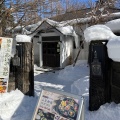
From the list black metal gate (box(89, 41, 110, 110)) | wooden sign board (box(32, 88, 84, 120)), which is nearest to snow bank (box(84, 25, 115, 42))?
black metal gate (box(89, 41, 110, 110))

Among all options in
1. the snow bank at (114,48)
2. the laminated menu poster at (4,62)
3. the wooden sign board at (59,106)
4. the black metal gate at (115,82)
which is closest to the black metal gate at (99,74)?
the black metal gate at (115,82)

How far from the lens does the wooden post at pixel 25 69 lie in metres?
5.61

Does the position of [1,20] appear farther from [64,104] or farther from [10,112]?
[64,104]

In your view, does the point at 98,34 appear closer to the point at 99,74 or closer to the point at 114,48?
the point at 114,48

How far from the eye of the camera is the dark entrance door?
48.1ft

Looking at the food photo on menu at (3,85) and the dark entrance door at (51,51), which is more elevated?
the dark entrance door at (51,51)

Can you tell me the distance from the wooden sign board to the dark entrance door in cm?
1127

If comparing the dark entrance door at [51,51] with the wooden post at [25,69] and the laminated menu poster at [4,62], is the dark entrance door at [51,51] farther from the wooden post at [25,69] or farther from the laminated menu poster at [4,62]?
the laminated menu poster at [4,62]

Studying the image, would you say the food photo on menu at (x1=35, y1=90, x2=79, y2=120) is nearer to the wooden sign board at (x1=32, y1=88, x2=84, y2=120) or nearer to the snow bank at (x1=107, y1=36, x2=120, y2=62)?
the wooden sign board at (x1=32, y1=88, x2=84, y2=120)

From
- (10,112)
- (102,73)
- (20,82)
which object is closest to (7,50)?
(20,82)

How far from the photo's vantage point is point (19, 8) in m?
7.88

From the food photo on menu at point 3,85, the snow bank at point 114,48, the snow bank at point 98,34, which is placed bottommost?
the food photo on menu at point 3,85

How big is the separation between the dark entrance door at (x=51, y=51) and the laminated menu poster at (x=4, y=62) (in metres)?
9.00

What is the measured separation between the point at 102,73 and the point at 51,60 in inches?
433
